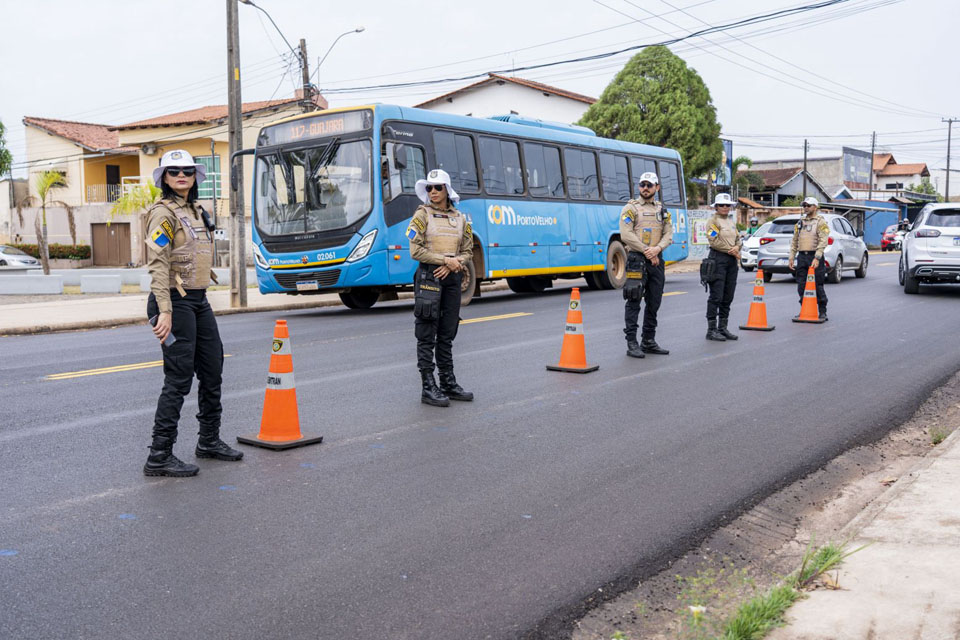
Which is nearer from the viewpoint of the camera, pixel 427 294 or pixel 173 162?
pixel 173 162

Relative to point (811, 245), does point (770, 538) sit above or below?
below

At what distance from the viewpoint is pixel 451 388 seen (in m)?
8.03

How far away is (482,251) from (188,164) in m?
12.3

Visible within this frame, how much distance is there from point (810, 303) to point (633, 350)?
16.0 ft

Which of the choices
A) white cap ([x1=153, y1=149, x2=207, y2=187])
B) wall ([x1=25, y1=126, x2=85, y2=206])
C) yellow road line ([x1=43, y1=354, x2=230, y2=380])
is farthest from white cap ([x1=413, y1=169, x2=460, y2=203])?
wall ([x1=25, y1=126, x2=85, y2=206])

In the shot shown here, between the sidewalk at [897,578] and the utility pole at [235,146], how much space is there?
1530 centimetres

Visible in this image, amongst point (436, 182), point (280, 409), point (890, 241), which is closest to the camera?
point (280, 409)

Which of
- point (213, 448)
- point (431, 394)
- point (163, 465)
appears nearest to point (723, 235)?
point (431, 394)

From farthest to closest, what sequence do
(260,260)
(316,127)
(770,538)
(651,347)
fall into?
(260,260), (316,127), (651,347), (770,538)

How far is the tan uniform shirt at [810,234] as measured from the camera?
579 inches

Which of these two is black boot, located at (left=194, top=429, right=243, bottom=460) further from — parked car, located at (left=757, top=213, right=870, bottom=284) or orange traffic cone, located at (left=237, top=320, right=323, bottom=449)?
parked car, located at (left=757, top=213, right=870, bottom=284)

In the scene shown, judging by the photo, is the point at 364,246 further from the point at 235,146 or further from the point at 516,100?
the point at 516,100

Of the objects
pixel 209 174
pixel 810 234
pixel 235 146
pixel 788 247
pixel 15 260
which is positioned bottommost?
pixel 15 260

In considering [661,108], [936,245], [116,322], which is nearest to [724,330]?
[936,245]
